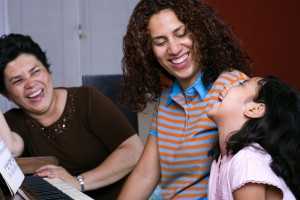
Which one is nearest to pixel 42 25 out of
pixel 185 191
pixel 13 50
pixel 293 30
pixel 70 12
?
pixel 70 12

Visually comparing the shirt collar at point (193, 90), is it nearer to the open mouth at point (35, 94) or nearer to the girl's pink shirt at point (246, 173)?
the girl's pink shirt at point (246, 173)

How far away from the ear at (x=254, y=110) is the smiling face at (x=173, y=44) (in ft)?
0.81

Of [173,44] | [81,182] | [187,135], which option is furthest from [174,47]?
[81,182]

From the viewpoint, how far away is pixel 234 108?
1478 millimetres

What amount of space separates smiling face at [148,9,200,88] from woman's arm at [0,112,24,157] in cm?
72

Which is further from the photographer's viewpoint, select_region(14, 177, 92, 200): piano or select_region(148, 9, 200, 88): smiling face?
select_region(148, 9, 200, 88): smiling face

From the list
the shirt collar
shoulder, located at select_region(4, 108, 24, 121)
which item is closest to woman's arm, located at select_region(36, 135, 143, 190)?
shoulder, located at select_region(4, 108, 24, 121)

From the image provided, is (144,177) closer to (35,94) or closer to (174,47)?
(174,47)

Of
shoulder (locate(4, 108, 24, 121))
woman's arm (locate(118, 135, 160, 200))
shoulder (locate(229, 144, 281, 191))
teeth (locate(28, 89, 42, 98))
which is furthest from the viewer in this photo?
shoulder (locate(4, 108, 24, 121))

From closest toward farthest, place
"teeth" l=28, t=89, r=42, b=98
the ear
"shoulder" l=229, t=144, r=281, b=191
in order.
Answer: "shoulder" l=229, t=144, r=281, b=191, the ear, "teeth" l=28, t=89, r=42, b=98

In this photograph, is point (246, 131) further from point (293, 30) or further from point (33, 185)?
point (293, 30)

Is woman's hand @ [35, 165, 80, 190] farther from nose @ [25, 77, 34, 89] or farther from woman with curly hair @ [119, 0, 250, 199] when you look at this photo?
nose @ [25, 77, 34, 89]

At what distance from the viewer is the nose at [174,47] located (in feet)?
5.26

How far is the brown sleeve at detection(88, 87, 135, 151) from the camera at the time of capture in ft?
7.25
